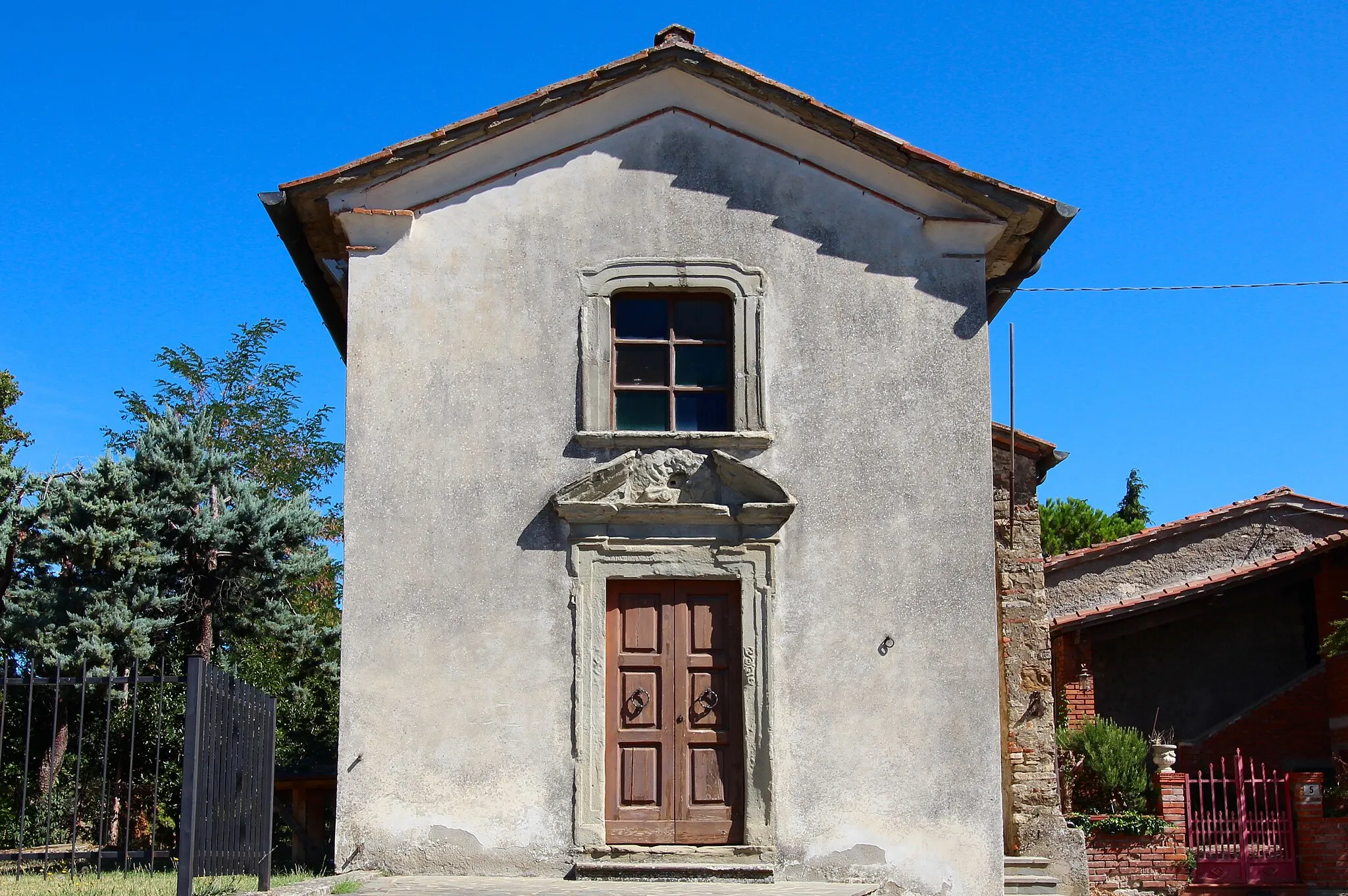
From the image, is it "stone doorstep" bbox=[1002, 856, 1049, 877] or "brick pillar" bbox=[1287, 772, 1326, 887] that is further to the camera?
"brick pillar" bbox=[1287, 772, 1326, 887]

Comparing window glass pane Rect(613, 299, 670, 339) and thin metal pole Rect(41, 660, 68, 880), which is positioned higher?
window glass pane Rect(613, 299, 670, 339)

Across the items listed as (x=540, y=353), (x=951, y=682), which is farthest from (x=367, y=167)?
(x=951, y=682)

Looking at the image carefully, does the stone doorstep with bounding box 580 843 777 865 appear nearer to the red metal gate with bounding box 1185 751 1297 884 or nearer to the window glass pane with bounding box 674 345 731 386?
the window glass pane with bounding box 674 345 731 386

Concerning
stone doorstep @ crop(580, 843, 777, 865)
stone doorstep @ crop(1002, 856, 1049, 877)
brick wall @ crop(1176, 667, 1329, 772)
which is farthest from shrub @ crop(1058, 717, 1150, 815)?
stone doorstep @ crop(580, 843, 777, 865)

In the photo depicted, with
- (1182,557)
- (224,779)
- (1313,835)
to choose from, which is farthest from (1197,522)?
(224,779)

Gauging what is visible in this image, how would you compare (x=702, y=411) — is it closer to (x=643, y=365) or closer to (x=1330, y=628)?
(x=643, y=365)

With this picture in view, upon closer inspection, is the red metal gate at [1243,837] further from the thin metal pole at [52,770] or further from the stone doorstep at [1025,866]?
the thin metal pole at [52,770]

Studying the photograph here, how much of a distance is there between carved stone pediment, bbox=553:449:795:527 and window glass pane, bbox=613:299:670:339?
1042 mm

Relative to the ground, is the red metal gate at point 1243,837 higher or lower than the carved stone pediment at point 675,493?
lower

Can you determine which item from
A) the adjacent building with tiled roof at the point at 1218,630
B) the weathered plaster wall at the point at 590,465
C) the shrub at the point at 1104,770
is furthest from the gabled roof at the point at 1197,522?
the weathered plaster wall at the point at 590,465

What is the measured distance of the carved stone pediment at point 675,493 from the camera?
1034cm

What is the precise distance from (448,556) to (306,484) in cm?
2232

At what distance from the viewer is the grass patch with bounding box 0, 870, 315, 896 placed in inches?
317

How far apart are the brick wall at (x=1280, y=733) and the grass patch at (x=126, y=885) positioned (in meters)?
12.5
